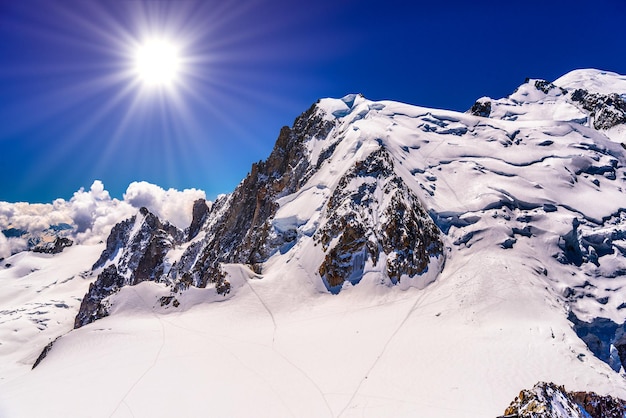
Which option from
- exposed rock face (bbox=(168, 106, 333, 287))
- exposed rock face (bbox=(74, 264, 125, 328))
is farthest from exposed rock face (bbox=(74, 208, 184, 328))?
exposed rock face (bbox=(168, 106, 333, 287))

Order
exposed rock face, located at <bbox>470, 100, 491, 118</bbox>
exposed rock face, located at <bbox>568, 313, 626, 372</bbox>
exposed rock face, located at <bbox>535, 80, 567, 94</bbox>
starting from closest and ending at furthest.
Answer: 1. exposed rock face, located at <bbox>568, 313, 626, 372</bbox>
2. exposed rock face, located at <bbox>470, 100, 491, 118</bbox>
3. exposed rock face, located at <bbox>535, 80, 567, 94</bbox>

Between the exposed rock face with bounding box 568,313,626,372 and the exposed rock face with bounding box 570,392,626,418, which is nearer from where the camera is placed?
the exposed rock face with bounding box 570,392,626,418

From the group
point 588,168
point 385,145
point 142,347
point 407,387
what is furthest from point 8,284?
point 588,168

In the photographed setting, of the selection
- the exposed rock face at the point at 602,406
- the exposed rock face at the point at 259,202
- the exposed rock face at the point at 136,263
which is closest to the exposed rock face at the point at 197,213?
the exposed rock face at the point at 136,263

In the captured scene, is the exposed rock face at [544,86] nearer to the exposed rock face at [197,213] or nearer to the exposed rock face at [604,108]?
the exposed rock face at [604,108]

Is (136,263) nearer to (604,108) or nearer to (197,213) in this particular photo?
(197,213)

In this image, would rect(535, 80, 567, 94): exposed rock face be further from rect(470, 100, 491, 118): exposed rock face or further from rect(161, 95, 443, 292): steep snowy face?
rect(161, 95, 443, 292): steep snowy face
